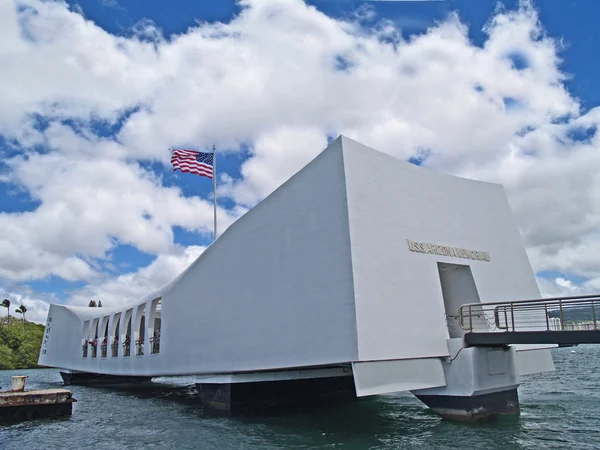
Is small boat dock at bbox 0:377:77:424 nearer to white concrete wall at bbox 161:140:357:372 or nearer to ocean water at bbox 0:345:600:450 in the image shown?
ocean water at bbox 0:345:600:450

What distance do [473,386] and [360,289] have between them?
3.83m

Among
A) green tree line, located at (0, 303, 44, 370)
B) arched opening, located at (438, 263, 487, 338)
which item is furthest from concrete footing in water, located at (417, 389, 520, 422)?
green tree line, located at (0, 303, 44, 370)

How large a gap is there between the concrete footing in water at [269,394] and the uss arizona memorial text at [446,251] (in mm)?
7270

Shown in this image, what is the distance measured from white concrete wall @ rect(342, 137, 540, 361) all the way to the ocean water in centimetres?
212

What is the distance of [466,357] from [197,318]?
926 cm

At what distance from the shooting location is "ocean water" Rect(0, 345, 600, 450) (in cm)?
1190

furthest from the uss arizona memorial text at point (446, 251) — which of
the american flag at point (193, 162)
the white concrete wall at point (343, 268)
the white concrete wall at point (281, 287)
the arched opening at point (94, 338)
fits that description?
the arched opening at point (94, 338)

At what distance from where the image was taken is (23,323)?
84188 millimetres

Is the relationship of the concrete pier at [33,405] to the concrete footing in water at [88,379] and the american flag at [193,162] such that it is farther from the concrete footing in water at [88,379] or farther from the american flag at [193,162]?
the concrete footing in water at [88,379]

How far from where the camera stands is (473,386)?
42.0 ft

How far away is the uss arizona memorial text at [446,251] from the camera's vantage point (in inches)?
547

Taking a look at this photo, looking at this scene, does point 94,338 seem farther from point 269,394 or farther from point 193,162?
point 269,394

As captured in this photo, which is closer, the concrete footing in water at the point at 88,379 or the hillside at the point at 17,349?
the concrete footing in water at the point at 88,379

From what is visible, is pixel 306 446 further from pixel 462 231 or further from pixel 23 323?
pixel 23 323
